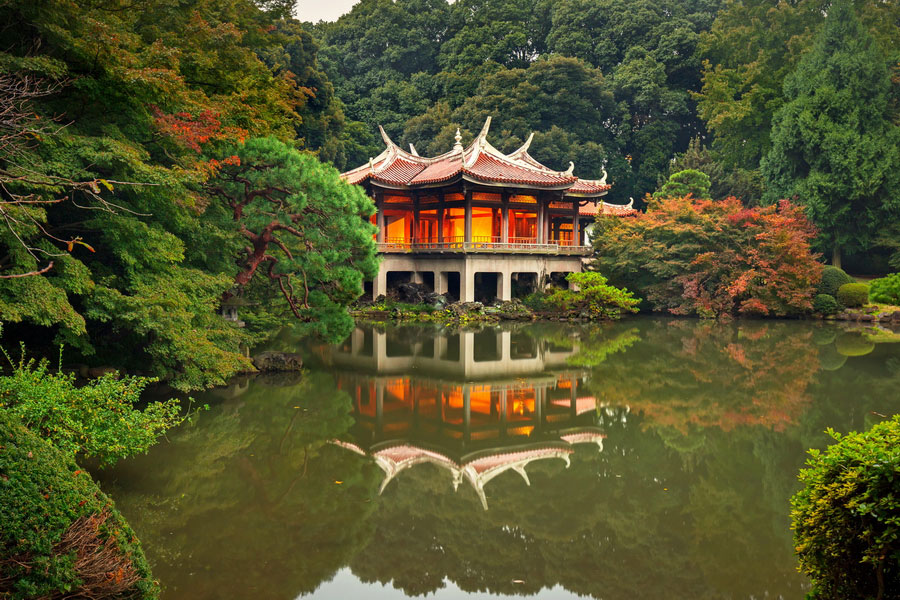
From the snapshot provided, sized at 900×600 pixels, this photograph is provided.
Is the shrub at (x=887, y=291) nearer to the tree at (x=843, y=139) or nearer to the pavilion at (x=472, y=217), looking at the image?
the pavilion at (x=472, y=217)

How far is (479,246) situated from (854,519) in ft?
62.9

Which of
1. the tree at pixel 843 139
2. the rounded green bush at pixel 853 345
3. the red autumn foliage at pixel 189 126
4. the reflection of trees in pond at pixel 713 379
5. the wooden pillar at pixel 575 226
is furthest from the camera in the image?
the wooden pillar at pixel 575 226

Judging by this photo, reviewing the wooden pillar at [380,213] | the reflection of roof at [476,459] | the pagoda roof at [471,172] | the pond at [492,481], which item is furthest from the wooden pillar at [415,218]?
the reflection of roof at [476,459]

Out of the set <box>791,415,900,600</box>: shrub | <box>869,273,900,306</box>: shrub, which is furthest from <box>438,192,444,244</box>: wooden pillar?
<box>791,415,900,600</box>: shrub

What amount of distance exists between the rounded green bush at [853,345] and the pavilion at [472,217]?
31.0 feet

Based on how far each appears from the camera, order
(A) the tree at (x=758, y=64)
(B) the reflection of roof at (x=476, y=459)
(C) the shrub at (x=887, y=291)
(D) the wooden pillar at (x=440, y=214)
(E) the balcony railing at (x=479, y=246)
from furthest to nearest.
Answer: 1. (A) the tree at (x=758, y=64)
2. (D) the wooden pillar at (x=440, y=214)
3. (E) the balcony railing at (x=479, y=246)
4. (C) the shrub at (x=887, y=291)
5. (B) the reflection of roof at (x=476, y=459)

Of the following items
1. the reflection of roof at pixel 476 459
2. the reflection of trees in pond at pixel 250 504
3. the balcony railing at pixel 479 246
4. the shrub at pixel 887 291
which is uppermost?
the balcony railing at pixel 479 246

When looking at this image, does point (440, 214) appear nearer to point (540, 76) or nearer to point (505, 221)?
point (505, 221)

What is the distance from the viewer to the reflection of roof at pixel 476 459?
604 centimetres

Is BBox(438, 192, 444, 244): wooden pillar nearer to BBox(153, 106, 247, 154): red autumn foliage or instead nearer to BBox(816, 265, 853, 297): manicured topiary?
BBox(816, 265, 853, 297): manicured topiary

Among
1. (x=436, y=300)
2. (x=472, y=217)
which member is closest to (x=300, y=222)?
(x=436, y=300)

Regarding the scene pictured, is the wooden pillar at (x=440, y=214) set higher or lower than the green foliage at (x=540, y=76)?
lower

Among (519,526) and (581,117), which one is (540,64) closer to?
(581,117)

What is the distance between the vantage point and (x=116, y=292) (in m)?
7.37
